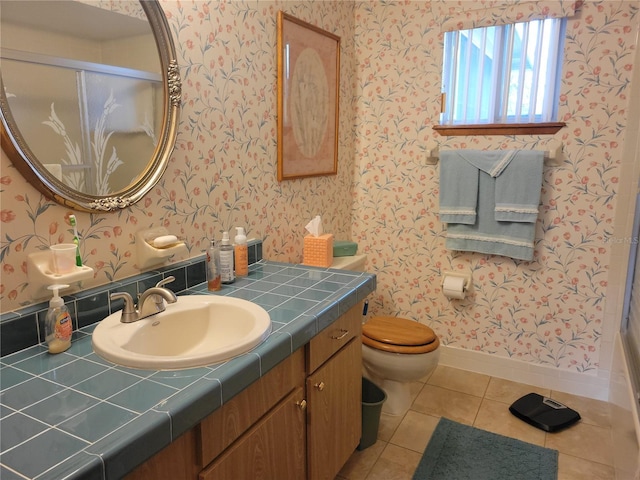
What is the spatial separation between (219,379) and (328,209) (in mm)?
1751

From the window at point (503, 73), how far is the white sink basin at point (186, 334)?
1.77 m

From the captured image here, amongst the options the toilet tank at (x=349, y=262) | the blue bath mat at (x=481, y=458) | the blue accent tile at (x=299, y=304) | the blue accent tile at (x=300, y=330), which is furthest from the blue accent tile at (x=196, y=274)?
the blue bath mat at (x=481, y=458)

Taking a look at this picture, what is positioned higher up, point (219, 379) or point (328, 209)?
point (328, 209)

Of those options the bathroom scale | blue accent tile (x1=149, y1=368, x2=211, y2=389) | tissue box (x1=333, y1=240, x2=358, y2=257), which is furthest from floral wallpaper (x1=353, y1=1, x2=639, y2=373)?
blue accent tile (x1=149, y1=368, x2=211, y2=389)

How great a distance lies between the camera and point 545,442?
2115 millimetres

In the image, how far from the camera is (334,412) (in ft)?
5.39

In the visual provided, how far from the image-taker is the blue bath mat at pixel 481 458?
1898 millimetres

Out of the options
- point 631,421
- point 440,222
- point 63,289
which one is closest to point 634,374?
point 631,421

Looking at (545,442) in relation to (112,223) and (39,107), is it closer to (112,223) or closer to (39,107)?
(112,223)

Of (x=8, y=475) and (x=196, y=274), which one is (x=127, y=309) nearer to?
(x=196, y=274)

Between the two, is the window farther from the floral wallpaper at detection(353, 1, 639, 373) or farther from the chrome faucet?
the chrome faucet

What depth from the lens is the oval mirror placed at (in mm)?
1127

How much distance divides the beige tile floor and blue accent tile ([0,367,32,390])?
1326mm

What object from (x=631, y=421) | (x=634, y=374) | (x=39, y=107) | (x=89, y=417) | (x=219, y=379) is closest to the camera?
(x=89, y=417)
